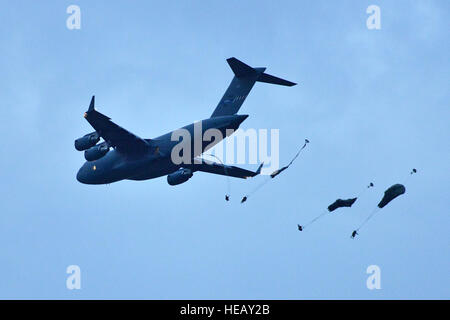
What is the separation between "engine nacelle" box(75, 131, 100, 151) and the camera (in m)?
43.9

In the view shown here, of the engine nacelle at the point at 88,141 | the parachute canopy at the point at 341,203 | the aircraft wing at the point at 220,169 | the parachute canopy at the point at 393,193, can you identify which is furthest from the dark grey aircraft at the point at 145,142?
the parachute canopy at the point at 393,193

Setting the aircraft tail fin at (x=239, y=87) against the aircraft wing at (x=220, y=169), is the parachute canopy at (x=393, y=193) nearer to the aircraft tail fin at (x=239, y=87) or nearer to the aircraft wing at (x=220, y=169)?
the aircraft tail fin at (x=239, y=87)

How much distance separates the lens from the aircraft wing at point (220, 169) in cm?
4852

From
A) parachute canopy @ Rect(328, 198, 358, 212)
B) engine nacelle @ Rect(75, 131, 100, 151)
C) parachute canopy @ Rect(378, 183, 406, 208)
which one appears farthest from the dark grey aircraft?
parachute canopy @ Rect(378, 183, 406, 208)

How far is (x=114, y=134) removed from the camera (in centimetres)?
4378

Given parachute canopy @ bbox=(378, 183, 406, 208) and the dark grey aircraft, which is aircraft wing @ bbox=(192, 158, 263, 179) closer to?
the dark grey aircraft

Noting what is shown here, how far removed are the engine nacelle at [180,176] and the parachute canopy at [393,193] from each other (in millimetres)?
13184

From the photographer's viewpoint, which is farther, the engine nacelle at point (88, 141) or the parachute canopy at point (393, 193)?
the engine nacelle at point (88, 141)

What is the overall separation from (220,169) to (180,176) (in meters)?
2.34

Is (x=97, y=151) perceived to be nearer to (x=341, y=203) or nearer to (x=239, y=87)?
(x=239, y=87)

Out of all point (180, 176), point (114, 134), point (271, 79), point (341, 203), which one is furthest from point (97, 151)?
point (341, 203)
